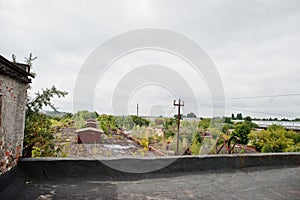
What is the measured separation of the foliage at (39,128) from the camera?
12.4ft

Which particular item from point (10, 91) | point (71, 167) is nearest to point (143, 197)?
point (71, 167)

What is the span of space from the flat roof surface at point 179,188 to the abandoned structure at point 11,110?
43cm

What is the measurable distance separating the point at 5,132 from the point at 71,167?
920mm

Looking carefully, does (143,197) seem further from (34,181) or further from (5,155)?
(5,155)

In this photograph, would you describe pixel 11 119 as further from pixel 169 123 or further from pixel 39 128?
pixel 169 123

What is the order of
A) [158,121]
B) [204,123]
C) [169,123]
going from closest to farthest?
[204,123], [169,123], [158,121]

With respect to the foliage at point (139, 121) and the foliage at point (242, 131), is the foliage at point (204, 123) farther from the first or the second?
the foliage at point (139, 121)

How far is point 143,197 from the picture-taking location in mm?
2363

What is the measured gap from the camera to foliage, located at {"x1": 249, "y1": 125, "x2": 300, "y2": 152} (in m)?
6.47

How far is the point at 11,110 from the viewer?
2533 mm

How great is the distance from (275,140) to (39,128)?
6.61 meters

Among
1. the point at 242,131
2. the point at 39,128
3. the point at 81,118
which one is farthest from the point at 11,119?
the point at 242,131

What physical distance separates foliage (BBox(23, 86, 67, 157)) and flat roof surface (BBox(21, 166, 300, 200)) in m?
1.38

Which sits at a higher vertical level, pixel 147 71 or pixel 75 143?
pixel 147 71
